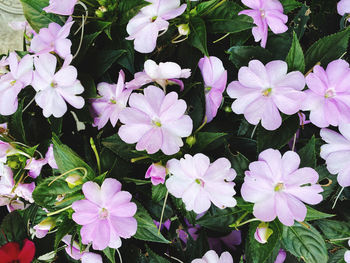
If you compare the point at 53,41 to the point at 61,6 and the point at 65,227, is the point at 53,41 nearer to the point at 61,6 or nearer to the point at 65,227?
the point at 61,6

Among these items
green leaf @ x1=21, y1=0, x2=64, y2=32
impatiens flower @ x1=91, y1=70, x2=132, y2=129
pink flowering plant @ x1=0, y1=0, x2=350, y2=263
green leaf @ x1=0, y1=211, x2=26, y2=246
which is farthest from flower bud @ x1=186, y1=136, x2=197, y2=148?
green leaf @ x1=0, y1=211, x2=26, y2=246

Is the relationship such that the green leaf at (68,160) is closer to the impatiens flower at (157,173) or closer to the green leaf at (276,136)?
the impatiens flower at (157,173)

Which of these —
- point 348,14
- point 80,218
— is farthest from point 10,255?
point 348,14

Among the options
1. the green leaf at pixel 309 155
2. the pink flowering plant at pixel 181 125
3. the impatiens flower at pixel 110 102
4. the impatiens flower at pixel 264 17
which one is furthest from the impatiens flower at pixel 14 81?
A: the green leaf at pixel 309 155

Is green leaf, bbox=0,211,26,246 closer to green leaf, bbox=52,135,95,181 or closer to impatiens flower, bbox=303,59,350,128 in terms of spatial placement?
green leaf, bbox=52,135,95,181

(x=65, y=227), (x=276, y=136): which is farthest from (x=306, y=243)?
(x=65, y=227)
